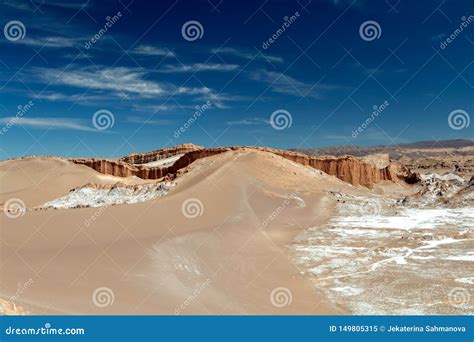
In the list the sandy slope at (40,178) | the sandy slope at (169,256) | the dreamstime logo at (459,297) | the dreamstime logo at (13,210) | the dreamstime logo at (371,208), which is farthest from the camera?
the sandy slope at (40,178)

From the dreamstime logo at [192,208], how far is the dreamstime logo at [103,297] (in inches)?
393

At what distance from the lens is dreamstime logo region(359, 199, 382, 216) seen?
24.6m

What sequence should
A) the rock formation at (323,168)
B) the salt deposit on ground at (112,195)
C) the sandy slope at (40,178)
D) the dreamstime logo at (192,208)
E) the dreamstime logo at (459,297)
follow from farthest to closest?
the rock formation at (323,168) < the sandy slope at (40,178) < the salt deposit on ground at (112,195) < the dreamstime logo at (192,208) < the dreamstime logo at (459,297)

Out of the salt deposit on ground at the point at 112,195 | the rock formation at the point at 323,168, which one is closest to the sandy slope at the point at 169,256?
the salt deposit on ground at the point at 112,195

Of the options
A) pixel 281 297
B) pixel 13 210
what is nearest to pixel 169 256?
pixel 281 297

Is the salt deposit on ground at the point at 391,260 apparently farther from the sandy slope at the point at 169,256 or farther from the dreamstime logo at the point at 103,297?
the dreamstime logo at the point at 103,297

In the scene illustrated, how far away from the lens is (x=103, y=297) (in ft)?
28.2

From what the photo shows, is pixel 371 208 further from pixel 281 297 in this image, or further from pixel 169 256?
pixel 281 297

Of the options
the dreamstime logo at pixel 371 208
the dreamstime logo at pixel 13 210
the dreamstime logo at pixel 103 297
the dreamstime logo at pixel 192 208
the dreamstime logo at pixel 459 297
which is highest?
the dreamstime logo at pixel 371 208

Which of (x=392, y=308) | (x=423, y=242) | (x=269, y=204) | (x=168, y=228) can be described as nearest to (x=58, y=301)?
(x=392, y=308)

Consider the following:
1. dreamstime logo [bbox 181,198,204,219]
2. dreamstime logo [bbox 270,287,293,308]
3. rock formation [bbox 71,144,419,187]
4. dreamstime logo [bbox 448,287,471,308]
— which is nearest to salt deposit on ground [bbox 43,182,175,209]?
dreamstime logo [bbox 181,198,204,219]

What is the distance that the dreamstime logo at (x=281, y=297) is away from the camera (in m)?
9.96

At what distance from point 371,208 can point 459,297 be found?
53.6 ft

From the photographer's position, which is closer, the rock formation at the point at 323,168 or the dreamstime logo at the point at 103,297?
the dreamstime logo at the point at 103,297
